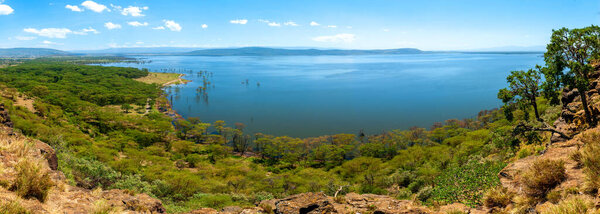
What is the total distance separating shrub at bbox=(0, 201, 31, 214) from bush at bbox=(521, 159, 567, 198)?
13590 millimetres

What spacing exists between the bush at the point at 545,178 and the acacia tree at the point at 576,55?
288 inches

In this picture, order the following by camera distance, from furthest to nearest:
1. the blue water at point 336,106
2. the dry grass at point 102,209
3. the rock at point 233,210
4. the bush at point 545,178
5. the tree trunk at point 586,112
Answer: the blue water at point 336,106 < the tree trunk at point 586,112 < the rock at point 233,210 < the bush at point 545,178 < the dry grass at point 102,209

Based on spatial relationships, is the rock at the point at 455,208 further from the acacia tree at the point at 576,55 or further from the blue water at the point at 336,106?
the blue water at the point at 336,106

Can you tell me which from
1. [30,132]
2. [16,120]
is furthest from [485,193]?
[16,120]

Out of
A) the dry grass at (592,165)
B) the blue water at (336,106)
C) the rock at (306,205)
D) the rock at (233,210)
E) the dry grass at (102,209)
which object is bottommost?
the blue water at (336,106)

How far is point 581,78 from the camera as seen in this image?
12.7 metres

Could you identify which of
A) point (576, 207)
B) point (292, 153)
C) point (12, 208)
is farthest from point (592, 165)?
point (292, 153)

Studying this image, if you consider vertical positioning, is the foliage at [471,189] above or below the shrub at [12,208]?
below

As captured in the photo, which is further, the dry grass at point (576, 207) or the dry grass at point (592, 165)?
the dry grass at point (592, 165)

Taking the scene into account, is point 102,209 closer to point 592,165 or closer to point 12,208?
point 12,208

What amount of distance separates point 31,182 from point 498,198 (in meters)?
14.1

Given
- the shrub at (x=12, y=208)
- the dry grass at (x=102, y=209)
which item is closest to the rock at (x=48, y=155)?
the dry grass at (x=102, y=209)

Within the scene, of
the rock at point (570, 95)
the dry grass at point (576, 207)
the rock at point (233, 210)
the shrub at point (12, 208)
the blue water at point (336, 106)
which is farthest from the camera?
the blue water at point (336, 106)

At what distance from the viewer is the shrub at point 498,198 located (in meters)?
9.03
